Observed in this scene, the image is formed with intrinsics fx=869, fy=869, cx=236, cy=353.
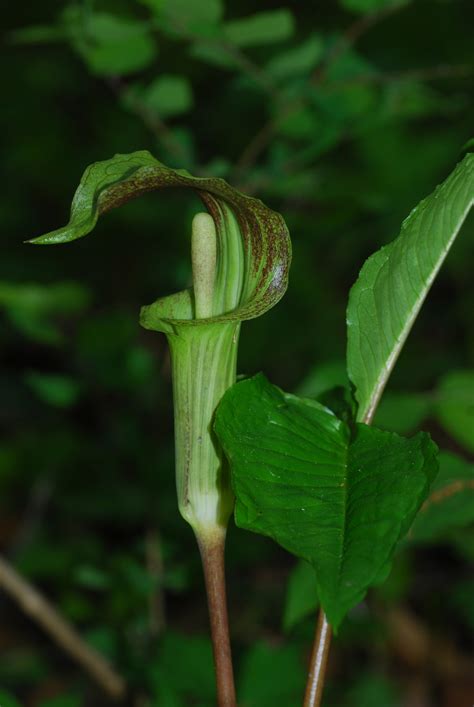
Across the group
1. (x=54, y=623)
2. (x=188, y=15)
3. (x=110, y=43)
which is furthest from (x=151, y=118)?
(x=54, y=623)

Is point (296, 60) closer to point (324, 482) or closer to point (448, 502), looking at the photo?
point (448, 502)

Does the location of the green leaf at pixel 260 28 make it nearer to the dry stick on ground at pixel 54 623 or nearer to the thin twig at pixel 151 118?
the thin twig at pixel 151 118

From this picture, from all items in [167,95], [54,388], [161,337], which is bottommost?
[161,337]

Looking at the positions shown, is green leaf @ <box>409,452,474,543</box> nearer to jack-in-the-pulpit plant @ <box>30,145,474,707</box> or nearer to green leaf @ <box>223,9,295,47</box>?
jack-in-the-pulpit plant @ <box>30,145,474,707</box>

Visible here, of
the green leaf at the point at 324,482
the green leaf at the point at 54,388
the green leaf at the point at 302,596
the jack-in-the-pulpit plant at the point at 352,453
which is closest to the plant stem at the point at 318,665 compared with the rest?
the jack-in-the-pulpit plant at the point at 352,453

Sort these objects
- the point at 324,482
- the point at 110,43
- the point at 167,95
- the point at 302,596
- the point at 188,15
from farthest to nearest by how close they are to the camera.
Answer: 1. the point at 167,95
2. the point at 110,43
3. the point at 188,15
4. the point at 302,596
5. the point at 324,482

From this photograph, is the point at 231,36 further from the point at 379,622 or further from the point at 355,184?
the point at 379,622
